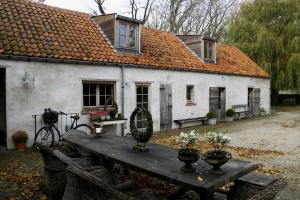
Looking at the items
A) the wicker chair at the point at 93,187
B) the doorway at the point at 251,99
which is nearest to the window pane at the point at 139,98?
the wicker chair at the point at 93,187

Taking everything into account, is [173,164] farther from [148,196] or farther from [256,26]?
[256,26]

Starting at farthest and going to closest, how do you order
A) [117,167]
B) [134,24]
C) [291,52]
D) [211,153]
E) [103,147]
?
[291,52] < [134,24] < [117,167] < [103,147] < [211,153]

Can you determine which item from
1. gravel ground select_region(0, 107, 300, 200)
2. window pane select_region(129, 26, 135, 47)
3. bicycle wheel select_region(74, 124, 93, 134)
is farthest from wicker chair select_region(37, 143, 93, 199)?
window pane select_region(129, 26, 135, 47)

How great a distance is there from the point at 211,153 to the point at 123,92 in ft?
28.4

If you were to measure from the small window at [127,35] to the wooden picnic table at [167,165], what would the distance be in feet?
26.4

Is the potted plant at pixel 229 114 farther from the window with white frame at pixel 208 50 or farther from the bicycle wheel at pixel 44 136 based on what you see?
the bicycle wheel at pixel 44 136

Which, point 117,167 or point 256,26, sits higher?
point 256,26

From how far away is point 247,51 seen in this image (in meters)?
25.0

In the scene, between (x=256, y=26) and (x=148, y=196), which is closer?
(x=148, y=196)

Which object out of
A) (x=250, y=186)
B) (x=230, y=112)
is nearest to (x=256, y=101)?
(x=230, y=112)

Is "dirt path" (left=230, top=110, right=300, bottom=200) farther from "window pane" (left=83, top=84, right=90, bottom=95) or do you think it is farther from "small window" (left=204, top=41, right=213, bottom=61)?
"window pane" (left=83, top=84, right=90, bottom=95)

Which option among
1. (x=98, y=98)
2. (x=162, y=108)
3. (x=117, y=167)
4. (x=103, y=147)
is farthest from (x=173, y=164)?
(x=162, y=108)

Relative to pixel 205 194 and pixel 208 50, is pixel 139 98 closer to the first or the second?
pixel 208 50

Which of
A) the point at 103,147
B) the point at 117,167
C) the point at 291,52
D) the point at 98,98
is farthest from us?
the point at 291,52
